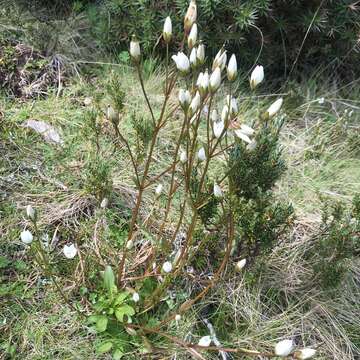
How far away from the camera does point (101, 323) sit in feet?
6.09

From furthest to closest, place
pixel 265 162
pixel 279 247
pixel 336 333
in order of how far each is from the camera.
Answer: pixel 279 247
pixel 336 333
pixel 265 162

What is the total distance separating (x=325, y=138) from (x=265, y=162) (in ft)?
3.88

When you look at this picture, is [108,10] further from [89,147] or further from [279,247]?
[279,247]

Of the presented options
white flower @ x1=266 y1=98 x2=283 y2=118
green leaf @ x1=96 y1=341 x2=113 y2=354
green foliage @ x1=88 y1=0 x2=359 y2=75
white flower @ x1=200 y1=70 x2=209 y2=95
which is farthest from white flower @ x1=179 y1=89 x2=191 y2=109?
green foliage @ x1=88 y1=0 x2=359 y2=75

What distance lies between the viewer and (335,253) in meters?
2.02

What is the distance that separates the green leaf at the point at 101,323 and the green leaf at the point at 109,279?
0.36 feet

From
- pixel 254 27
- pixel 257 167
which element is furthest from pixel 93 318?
pixel 254 27

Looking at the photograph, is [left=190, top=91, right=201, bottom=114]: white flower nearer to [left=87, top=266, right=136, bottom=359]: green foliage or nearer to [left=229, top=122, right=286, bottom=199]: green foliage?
[left=229, top=122, right=286, bottom=199]: green foliage

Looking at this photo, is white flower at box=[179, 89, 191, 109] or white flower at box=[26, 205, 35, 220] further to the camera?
white flower at box=[26, 205, 35, 220]

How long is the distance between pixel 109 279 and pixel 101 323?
0.17 m

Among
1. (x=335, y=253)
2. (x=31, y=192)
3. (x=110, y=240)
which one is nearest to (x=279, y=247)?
(x=335, y=253)

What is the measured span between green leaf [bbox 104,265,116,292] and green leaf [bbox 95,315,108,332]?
11 centimetres

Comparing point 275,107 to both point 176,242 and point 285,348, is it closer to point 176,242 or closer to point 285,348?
point 285,348

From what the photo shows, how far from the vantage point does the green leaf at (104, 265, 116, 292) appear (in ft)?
6.34
